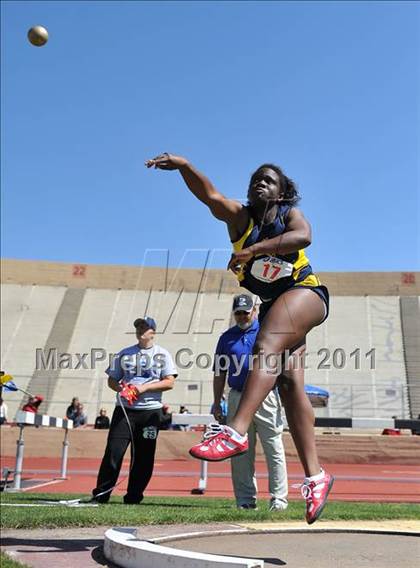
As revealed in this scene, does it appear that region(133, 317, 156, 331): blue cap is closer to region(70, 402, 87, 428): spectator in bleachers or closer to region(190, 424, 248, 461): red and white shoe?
region(190, 424, 248, 461): red and white shoe

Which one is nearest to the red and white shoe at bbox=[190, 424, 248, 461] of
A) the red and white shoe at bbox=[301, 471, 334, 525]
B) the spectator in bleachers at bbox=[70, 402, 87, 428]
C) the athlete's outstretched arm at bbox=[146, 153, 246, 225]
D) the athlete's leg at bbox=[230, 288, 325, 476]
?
the athlete's leg at bbox=[230, 288, 325, 476]

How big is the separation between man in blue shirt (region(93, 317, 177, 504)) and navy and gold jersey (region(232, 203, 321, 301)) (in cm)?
292

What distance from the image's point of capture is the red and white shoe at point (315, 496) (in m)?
3.19

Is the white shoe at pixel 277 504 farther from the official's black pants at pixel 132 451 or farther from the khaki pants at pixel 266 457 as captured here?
the official's black pants at pixel 132 451

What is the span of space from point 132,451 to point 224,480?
5.26m

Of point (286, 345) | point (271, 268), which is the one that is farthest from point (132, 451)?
point (271, 268)

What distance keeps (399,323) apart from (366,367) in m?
3.42

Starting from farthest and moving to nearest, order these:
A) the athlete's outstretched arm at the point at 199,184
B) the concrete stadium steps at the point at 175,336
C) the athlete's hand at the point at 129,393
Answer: the concrete stadium steps at the point at 175,336 → the athlete's hand at the point at 129,393 → the athlete's outstretched arm at the point at 199,184

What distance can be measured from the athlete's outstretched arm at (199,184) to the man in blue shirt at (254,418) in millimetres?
2749

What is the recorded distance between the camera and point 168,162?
3.25 m

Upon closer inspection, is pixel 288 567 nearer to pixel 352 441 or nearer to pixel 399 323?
pixel 352 441

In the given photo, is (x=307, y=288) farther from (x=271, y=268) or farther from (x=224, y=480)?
(x=224, y=480)

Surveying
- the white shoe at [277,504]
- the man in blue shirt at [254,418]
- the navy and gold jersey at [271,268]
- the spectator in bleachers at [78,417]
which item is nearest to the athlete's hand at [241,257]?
the navy and gold jersey at [271,268]

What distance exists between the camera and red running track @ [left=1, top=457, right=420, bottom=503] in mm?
8484
